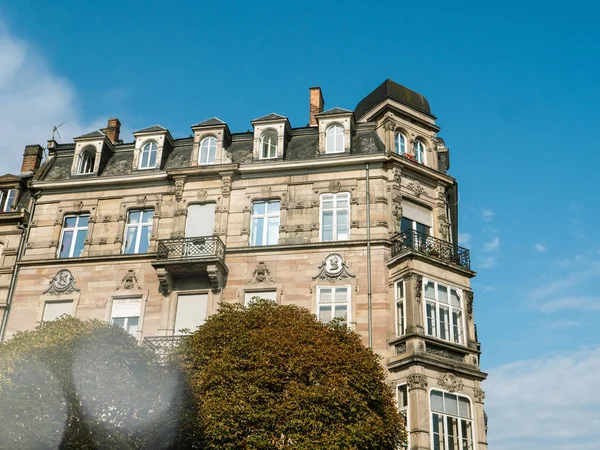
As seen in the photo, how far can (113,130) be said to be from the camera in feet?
120

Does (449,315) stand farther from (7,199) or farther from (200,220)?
(7,199)

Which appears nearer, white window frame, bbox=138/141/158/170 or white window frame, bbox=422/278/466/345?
white window frame, bbox=422/278/466/345

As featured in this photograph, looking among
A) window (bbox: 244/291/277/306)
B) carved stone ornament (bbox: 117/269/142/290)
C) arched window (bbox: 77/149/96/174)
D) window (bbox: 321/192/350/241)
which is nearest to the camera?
window (bbox: 244/291/277/306)

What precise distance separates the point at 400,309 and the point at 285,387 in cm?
728

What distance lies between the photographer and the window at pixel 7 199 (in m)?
34.2

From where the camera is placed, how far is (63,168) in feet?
111

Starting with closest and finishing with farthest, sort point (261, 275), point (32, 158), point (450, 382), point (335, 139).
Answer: point (450, 382)
point (261, 275)
point (335, 139)
point (32, 158)

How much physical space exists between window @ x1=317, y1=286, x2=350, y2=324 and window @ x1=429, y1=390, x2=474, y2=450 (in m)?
4.52

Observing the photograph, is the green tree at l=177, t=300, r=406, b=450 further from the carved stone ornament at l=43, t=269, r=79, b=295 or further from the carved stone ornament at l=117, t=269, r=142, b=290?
the carved stone ornament at l=43, t=269, r=79, b=295

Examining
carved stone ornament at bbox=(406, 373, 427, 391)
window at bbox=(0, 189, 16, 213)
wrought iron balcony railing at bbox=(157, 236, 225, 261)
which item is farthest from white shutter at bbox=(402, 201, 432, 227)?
window at bbox=(0, 189, 16, 213)

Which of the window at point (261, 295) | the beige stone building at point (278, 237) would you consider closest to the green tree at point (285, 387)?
the beige stone building at point (278, 237)

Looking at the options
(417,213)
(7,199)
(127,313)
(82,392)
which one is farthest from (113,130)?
(82,392)

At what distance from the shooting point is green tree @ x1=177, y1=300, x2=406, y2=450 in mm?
21000

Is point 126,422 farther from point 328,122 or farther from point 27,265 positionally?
point 328,122
